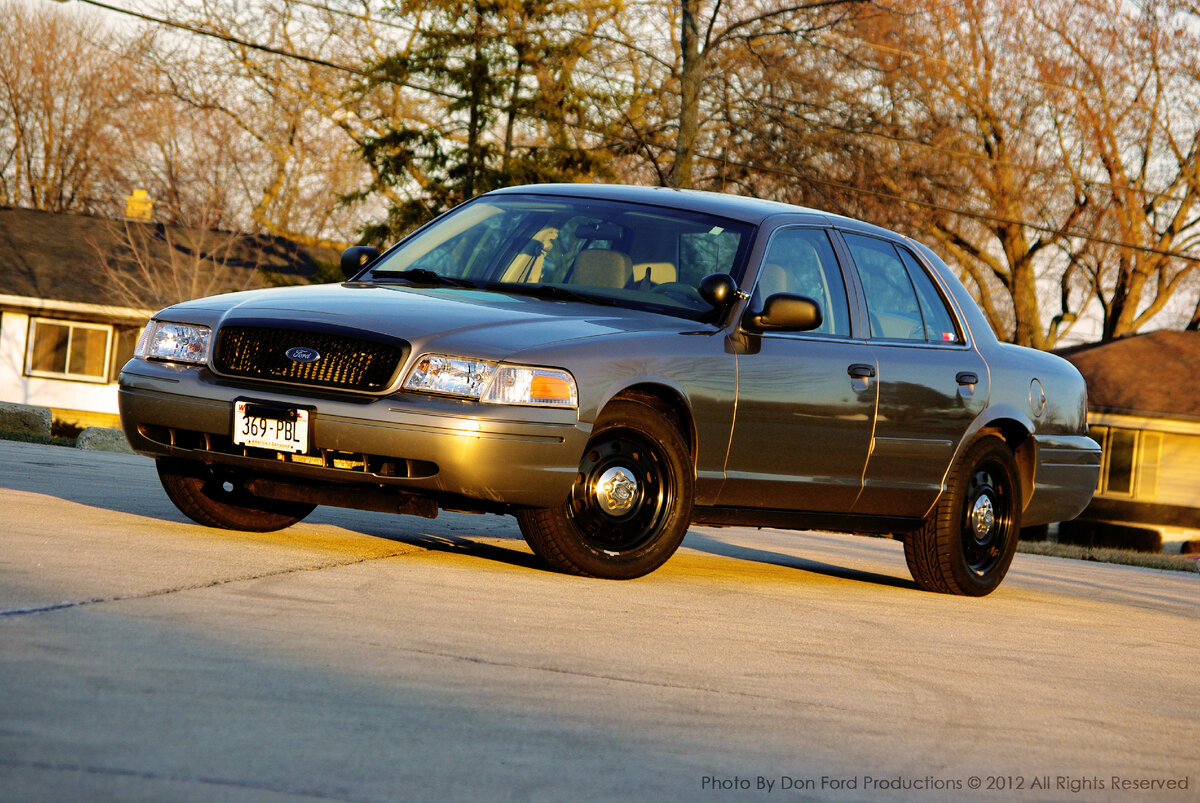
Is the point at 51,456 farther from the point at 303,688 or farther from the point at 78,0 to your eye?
the point at 78,0

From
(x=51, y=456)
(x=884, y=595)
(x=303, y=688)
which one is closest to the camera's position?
(x=303, y=688)

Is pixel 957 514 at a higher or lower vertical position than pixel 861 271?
lower

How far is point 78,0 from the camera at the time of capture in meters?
23.0

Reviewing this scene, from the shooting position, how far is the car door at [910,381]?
7594 mm

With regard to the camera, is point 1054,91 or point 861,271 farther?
point 1054,91

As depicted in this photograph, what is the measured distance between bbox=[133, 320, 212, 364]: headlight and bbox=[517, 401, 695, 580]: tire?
1.47m

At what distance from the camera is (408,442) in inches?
233

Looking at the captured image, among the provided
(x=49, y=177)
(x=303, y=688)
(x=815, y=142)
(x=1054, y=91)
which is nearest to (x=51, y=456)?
(x=303, y=688)

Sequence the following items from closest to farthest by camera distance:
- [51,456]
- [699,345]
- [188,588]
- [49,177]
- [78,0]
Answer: [188,588]
[699,345]
[51,456]
[78,0]
[49,177]

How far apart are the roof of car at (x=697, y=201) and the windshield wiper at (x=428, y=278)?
33.0 inches

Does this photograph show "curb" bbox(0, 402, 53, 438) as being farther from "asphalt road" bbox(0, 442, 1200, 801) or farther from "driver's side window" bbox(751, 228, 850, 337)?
"driver's side window" bbox(751, 228, 850, 337)

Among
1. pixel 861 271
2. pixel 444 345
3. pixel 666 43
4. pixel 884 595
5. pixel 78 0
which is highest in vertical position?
pixel 666 43

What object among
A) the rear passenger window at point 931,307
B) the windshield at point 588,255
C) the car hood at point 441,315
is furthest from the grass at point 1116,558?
the car hood at point 441,315

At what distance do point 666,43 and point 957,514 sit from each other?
2400 cm
